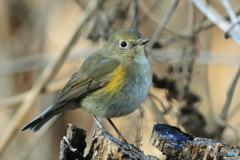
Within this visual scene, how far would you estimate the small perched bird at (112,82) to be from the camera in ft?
12.1

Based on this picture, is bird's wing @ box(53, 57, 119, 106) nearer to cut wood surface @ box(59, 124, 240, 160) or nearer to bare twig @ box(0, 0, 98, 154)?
bare twig @ box(0, 0, 98, 154)

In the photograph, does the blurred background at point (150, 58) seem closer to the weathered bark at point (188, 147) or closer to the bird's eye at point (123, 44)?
the bird's eye at point (123, 44)

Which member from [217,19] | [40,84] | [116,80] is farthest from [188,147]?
[40,84]

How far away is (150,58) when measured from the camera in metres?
4.55

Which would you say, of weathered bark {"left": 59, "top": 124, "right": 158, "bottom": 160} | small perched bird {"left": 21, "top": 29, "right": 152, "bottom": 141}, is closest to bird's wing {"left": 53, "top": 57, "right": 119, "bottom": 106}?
small perched bird {"left": 21, "top": 29, "right": 152, "bottom": 141}

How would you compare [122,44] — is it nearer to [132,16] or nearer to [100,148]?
[132,16]

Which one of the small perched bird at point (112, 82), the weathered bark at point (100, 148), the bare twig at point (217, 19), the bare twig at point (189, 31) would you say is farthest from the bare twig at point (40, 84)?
the weathered bark at point (100, 148)

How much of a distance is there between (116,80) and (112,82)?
1.7 inches

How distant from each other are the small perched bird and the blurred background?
368 mm

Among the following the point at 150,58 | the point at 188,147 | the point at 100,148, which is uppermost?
the point at 150,58

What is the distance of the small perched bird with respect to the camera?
370 centimetres

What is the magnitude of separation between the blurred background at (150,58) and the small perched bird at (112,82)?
0.37 metres

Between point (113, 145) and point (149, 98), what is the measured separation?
1.53 m

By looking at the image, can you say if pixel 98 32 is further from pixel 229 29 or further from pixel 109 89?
pixel 229 29
